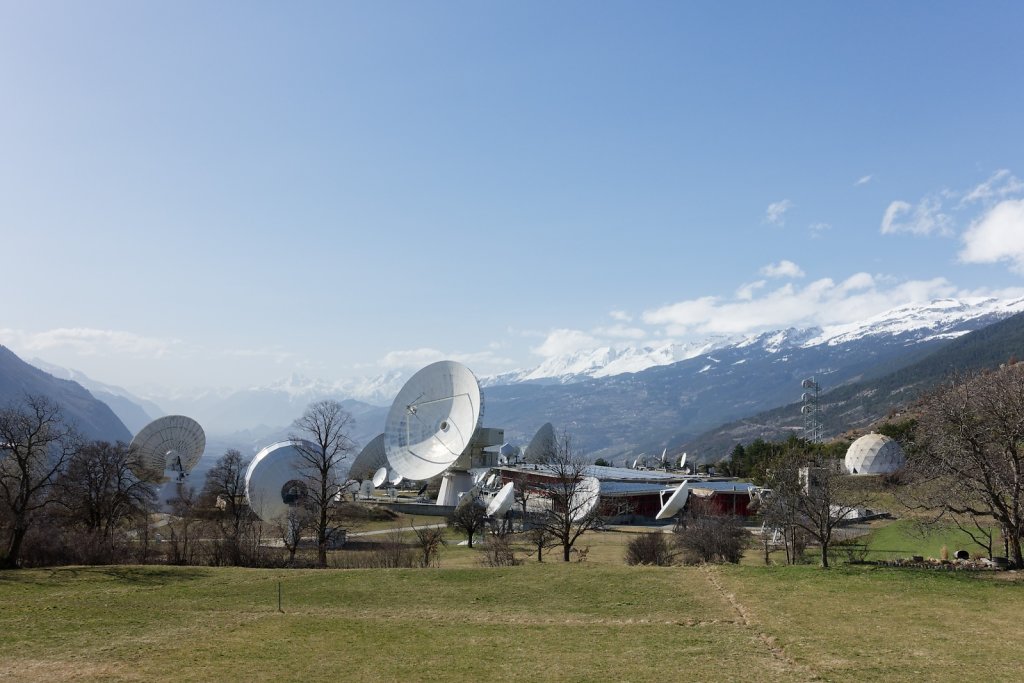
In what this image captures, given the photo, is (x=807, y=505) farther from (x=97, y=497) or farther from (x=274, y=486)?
(x=97, y=497)

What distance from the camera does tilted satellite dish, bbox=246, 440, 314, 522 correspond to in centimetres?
6856

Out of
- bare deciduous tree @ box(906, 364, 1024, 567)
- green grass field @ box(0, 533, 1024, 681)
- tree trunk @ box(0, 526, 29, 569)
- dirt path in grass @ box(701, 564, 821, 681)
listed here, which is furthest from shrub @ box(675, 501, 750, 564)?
tree trunk @ box(0, 526, 29, 569)

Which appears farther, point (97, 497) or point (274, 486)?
point (274, 486)

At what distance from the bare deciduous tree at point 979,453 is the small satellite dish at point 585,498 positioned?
86.5 ft

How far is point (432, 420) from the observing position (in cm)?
9019

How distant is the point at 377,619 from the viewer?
25438 mm

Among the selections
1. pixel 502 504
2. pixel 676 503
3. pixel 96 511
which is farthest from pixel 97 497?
pixel 676 503

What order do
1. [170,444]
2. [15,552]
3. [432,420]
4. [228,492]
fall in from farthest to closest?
[170,444]
[432,420]
[228,492]
[15,552]

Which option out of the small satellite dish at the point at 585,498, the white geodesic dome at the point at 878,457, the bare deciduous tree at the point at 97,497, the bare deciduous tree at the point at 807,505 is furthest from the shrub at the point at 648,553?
the white geodesic dome at the point at 878,457

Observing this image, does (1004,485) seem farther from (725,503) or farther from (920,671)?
(725,503)

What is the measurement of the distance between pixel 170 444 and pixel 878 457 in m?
108

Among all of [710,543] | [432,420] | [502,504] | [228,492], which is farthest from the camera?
[432,420]

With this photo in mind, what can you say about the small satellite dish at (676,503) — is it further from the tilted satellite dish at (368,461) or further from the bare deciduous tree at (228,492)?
the tilted satellite dish at (368,461)

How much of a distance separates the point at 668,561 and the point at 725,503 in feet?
175
